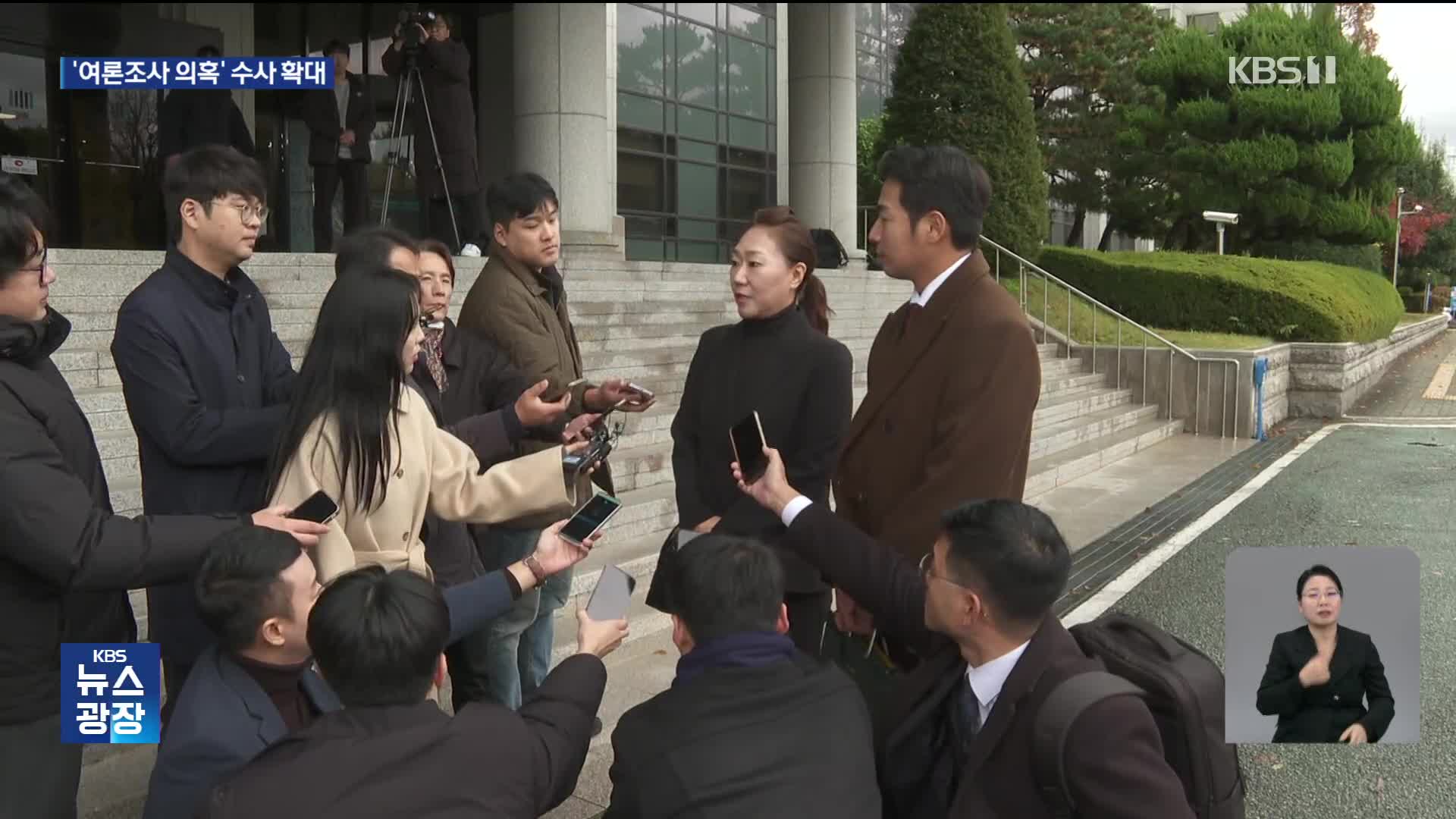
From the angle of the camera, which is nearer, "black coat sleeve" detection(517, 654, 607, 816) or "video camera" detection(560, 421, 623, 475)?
"black coat sleeve" detection(517, 654, 607, 816)

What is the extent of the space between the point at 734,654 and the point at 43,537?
1.30 meters

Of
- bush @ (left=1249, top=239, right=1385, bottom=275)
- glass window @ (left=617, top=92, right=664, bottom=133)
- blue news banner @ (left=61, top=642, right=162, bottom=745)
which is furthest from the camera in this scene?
bush @ (left=1249, top=239, right=1385, bottom=275)

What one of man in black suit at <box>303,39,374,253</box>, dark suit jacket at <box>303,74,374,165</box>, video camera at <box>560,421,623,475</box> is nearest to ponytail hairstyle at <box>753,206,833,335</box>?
video camera at <box>560,421,623,475</box>

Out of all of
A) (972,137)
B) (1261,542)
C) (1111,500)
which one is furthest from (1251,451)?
(972,137)

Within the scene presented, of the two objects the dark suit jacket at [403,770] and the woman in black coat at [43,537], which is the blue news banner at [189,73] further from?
the dark suit jacket at [403,770]

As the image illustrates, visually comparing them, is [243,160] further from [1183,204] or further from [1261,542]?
[1183,204]

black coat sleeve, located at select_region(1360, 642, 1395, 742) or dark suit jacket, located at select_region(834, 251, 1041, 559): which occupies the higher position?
dark suit jacket, located at select_region(834, 251, 1041, 559)

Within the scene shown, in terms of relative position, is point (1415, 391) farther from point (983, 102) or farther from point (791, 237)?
point (791, 237)

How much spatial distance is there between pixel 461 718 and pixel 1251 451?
1174cm

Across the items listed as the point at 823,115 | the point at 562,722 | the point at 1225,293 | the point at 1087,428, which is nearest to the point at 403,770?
the point at 562,722

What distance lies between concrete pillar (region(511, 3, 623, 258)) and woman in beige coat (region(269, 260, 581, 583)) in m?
8.76

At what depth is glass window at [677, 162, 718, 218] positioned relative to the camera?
2069cm

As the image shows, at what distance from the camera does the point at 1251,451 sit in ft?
39.7

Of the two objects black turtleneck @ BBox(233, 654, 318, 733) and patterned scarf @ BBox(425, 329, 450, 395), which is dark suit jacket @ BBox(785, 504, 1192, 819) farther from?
patterned scarf @ BBox(425, 329, 450, 395)
